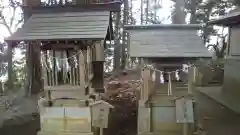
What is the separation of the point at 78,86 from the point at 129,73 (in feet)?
32.8

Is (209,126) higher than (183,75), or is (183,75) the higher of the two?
(183,75)

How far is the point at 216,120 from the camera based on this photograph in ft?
33.6

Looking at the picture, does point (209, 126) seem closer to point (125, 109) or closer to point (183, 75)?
point (183, 75)

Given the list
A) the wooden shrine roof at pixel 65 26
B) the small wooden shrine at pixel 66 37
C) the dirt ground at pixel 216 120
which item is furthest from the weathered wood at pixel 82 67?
the dirt ground at pixel 216 120

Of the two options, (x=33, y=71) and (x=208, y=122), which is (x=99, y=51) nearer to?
(x=33, y=71)

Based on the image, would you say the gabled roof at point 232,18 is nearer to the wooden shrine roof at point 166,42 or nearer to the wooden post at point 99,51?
the wooden shrine roof at point 166,42

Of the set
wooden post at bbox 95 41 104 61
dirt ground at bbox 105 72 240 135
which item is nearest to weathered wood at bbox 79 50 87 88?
wooden post at bbox 95 41 104 61

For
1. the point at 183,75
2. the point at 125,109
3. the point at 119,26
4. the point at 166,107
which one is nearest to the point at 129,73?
the point at 119,26

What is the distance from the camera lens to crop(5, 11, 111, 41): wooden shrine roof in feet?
23.0

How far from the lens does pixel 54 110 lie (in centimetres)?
755

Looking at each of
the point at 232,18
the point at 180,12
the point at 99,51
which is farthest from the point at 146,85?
the point at 180,12

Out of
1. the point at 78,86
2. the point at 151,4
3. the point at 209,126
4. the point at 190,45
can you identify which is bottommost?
the point at 209,126

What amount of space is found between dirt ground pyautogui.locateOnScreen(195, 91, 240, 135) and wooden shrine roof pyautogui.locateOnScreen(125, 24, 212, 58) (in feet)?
9.92

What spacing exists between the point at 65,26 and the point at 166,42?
2.83 metres
